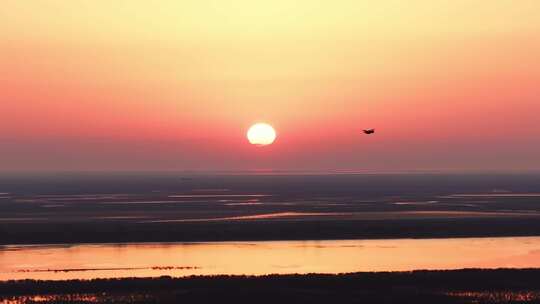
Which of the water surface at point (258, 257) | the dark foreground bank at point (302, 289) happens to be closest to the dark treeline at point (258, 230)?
the water surface at point (258, 257)

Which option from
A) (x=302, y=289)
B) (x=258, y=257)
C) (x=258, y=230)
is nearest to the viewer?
Answer: (x=302, y=289)

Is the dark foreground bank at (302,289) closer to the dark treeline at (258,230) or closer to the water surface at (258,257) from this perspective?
the water surface at (258,257)

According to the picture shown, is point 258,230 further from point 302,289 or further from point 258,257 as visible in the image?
point 302,289

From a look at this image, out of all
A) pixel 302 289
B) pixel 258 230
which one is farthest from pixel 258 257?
pixel 258 230

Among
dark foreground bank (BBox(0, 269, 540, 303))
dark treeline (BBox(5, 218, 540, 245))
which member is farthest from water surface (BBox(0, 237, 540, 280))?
dark treeline (BBox(5, 218, 540, 245))

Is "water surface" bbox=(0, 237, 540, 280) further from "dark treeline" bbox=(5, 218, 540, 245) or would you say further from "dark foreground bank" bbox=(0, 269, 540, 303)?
"dark treeline" bbox=(5, 218, 540, 245)

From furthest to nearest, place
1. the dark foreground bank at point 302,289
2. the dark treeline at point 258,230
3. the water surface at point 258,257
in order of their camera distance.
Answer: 1. the dark treeline at point 258,230
2. the water surface at point 258,257
3. the dark foreground bank at point 302,289

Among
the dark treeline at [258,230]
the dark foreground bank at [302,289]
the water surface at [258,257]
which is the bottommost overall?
the dark foreground bank at [302,289]

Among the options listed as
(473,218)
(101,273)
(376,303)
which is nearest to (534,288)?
(376,303)

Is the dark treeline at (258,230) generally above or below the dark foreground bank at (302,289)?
above

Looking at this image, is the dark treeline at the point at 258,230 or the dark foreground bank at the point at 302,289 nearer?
the dark foreground bank at the point at 302,289
